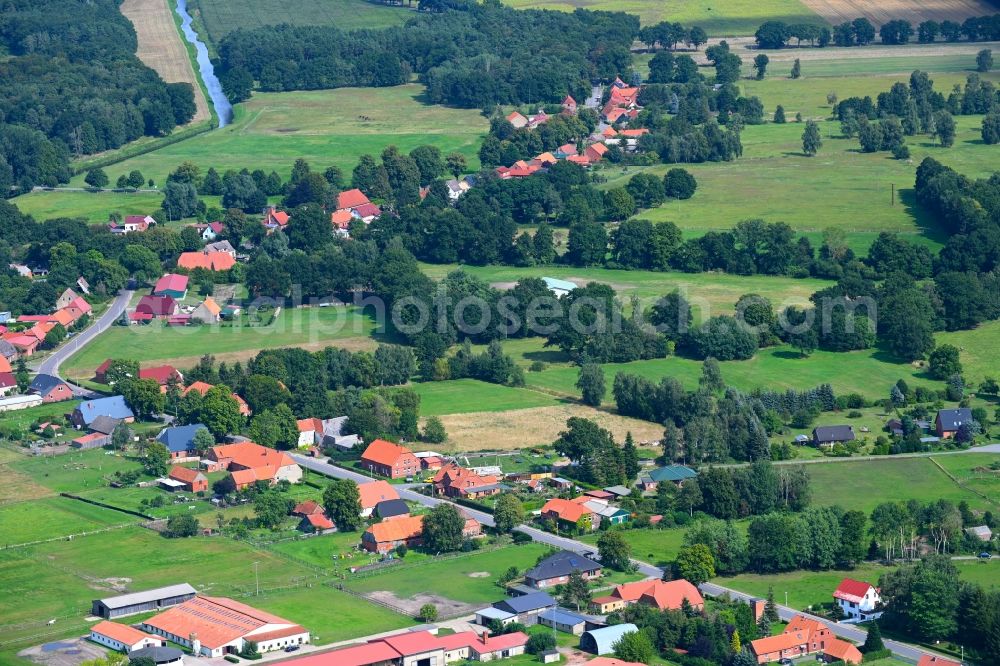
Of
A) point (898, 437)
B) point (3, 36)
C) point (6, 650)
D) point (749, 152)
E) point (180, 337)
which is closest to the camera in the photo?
point (6, 650)

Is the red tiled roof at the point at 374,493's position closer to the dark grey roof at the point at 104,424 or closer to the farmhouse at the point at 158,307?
the dark grey roof at the point at 104,424

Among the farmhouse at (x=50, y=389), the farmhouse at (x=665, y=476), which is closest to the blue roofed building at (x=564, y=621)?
the farmhouse at (x=665, y=476)

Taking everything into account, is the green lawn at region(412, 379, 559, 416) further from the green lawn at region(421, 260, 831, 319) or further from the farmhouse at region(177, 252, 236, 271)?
the farmhouse at region(177, 252, 236, 271)

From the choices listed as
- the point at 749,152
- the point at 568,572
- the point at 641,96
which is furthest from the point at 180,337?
the point at 641,96

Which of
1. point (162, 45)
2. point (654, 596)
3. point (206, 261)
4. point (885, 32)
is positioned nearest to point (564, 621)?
point (654, 596)

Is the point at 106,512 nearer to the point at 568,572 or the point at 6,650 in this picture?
the point at 6,650

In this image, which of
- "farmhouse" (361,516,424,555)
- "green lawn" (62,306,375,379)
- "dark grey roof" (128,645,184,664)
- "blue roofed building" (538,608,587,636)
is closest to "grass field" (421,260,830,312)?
"green lawn" (62,306,375,379)

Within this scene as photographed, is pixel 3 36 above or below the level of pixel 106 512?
above
